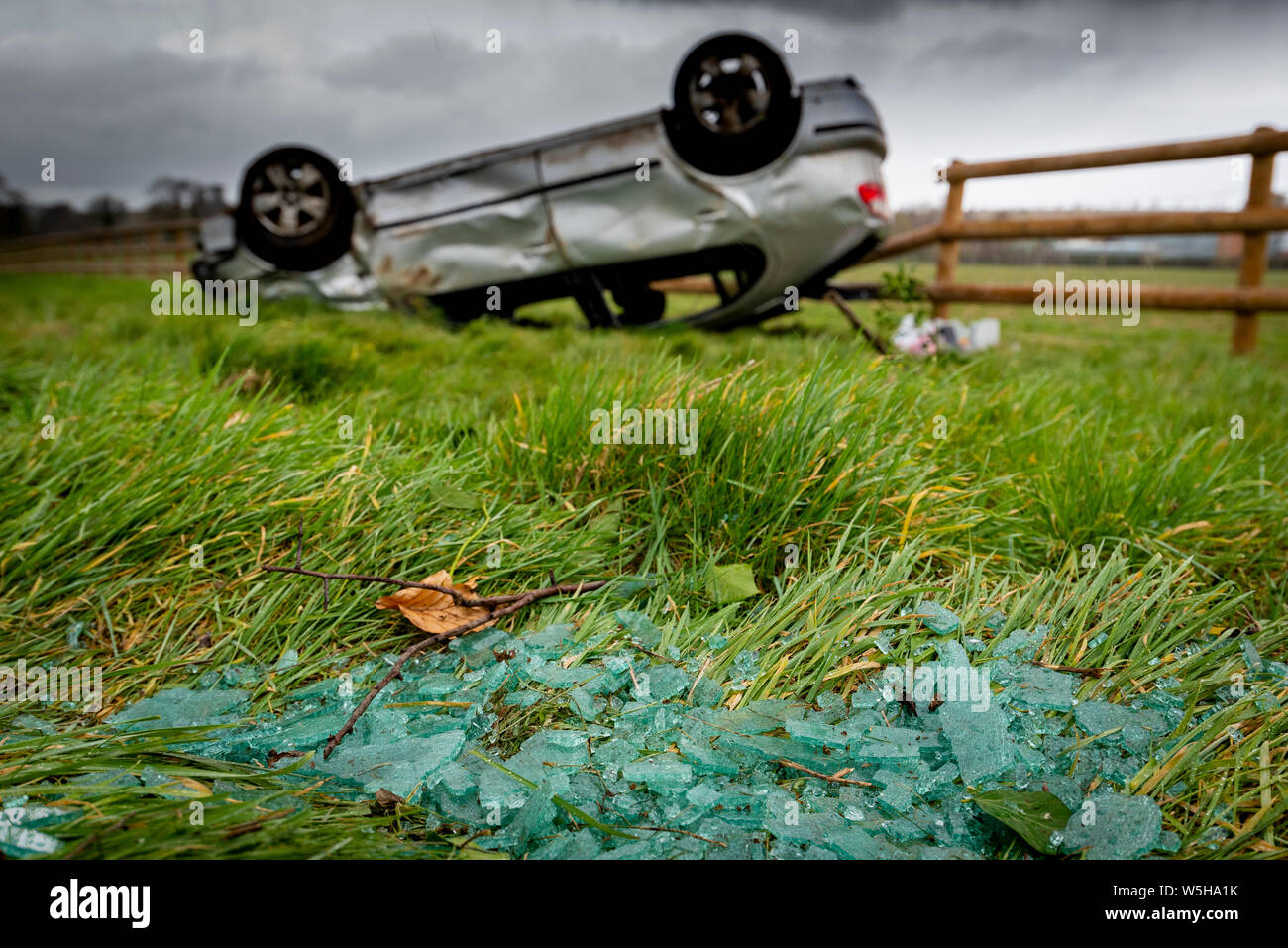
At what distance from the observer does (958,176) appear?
649 centimetres

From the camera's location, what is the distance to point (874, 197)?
504cm

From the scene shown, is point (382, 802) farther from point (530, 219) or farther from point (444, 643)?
point (530, 219)

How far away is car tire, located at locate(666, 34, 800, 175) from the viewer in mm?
4641

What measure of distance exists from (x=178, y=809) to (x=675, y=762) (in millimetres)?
687

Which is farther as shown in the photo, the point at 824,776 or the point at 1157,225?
the point at 1157,225

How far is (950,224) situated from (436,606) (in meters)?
6.25

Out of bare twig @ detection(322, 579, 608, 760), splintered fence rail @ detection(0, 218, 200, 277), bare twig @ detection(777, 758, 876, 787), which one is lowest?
bare twig @ detection(777, 758, 876, 787)

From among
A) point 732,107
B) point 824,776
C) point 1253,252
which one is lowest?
point 824,776

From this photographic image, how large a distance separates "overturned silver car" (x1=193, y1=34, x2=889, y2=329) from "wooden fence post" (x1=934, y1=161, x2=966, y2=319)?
5.47 feet

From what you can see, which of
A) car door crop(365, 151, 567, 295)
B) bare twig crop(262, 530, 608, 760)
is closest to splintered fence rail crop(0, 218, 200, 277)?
car door crop(365, 151, 567, 295)

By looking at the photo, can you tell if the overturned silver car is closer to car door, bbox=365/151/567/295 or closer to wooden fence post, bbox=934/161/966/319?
car door, bbox=365/151/567/295

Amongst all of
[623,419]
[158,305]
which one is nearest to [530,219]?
[158,305]

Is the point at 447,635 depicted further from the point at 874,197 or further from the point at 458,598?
the point at 874,197

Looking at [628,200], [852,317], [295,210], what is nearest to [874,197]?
[852,317]
